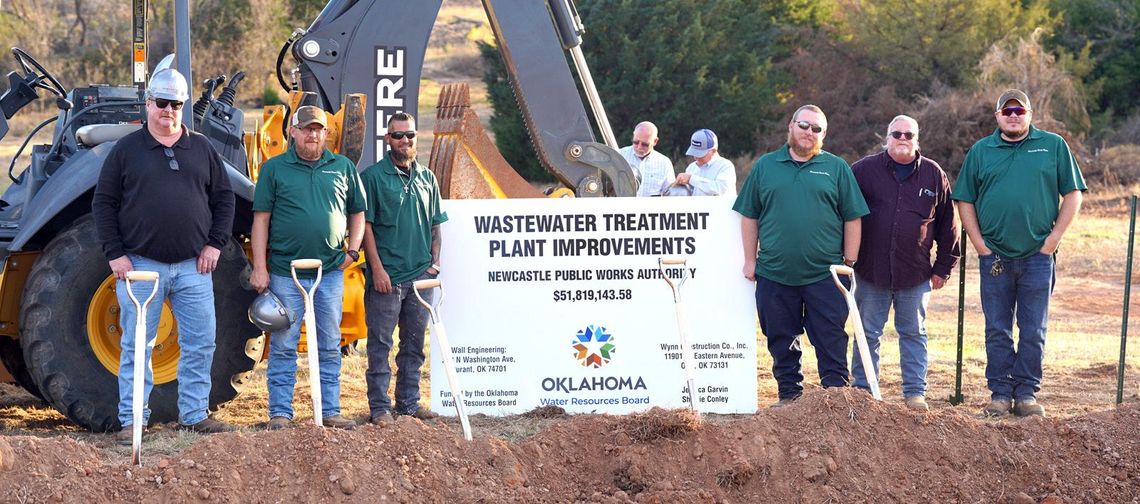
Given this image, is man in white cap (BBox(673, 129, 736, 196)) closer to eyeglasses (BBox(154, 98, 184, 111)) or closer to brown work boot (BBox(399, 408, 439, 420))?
brown work boot (BBox(399, 408, 439, 420))

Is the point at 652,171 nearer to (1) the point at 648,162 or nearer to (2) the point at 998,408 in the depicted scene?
(1) the point at 648,162

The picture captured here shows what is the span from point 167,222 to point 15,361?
5.64 ft

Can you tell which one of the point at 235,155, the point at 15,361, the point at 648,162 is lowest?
the point at 15,361

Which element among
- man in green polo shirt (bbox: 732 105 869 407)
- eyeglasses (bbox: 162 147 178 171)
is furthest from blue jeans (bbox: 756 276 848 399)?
eyeglasses (bbox: 162 147 178 171)

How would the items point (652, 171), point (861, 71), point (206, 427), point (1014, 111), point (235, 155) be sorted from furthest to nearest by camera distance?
point (861, 71) < point (652, 171) < point (235, 155) < point (1014, 111) < point (206, 427)

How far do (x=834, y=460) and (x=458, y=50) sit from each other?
48617 mm

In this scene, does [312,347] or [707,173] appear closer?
[312,347]

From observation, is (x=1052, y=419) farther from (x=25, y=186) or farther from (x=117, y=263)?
(x=25, y=186)

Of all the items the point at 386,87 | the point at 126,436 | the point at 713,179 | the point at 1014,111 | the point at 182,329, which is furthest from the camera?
the point at 713,179

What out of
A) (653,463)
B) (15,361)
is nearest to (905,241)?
(653,463)

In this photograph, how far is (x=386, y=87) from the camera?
892 cm

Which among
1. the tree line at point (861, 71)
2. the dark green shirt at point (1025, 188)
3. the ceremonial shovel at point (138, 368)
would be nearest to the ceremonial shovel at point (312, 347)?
the ceremonial shovel at point (138, 368)

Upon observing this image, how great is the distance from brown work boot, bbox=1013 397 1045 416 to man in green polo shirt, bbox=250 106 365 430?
13.3 ft

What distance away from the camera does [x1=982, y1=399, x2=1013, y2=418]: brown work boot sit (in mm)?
8320
